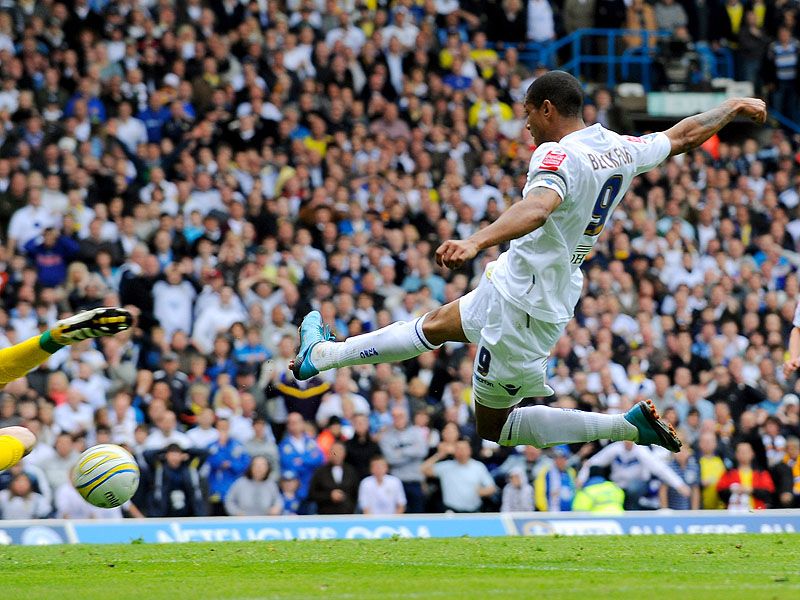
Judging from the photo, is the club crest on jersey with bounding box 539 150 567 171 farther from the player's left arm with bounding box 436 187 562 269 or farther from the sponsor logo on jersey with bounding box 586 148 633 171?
the sponsor logo on jersey with bounding box 586 148 633 171

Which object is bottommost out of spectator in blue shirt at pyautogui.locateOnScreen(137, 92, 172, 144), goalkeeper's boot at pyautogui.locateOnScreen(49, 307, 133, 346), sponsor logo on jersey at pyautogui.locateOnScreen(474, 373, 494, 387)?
sponsor logo on jersey at pyautogui.locateOnScreen(474, 373, 494, 387)

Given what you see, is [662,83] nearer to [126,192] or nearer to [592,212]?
[126,192]

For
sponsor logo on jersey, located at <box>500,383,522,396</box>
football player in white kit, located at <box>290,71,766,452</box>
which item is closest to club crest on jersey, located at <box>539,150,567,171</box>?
football player in white kit, located at <box>290,71,766,452</box>

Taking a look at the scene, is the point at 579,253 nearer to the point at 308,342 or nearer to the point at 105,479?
the point at 308,342

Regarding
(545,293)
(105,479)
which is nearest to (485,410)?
(545,293)

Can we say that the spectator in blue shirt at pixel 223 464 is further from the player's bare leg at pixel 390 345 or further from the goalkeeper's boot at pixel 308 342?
the player's bare leg at pixel 390 345

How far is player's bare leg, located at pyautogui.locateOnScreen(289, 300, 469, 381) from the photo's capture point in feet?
29.1

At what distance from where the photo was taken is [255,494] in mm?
14992

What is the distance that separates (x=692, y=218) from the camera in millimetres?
21016

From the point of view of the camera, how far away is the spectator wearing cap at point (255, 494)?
14945 mm

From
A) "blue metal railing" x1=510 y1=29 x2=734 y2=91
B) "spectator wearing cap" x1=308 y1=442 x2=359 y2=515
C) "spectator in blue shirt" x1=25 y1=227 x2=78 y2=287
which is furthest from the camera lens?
"blue metal railing" x1=510 y1=29 x2=734 y2=91

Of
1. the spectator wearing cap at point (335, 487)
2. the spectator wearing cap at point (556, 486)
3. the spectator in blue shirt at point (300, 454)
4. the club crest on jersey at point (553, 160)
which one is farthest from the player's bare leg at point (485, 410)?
the spectator wearing cap at point (556, 486)

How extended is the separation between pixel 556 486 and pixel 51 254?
6.55 meters

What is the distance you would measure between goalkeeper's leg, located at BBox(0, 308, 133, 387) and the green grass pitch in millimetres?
1282
